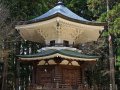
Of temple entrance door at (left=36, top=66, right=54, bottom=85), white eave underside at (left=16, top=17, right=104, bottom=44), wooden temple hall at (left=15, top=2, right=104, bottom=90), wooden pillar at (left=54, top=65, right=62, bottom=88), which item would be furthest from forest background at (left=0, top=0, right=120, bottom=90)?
wooden pillar at (left=54, top=65, right=62, bottom=88)

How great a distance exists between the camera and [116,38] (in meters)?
25.6

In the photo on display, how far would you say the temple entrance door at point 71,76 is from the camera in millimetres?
13570

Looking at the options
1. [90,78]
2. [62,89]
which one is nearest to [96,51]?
[90,78]

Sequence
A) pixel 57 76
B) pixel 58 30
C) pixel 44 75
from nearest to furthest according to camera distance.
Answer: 1. pixel 57 76
2. pixel 44 75
3. pixel 58 30

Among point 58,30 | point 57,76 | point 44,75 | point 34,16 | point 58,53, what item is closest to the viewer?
point 58,53

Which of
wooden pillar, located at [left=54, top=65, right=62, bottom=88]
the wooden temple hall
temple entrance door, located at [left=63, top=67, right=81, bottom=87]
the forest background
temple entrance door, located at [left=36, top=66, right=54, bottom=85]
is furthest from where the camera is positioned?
the forest background

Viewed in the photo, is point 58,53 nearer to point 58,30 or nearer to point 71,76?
point 58,30

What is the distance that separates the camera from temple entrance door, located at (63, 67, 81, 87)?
13.6m


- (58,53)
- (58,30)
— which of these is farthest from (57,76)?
(58,30)

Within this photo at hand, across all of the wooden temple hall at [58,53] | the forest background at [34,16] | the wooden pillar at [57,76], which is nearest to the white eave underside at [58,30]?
the wooden temple hall at [58,53]

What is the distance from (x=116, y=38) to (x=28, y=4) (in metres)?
8.36

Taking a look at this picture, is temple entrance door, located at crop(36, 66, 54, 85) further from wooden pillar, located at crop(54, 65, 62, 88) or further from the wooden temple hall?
wooden pillar, located at crop(54, 65, 62, 88)

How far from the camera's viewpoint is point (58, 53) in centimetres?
1253

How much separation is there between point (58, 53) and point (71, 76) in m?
1.87
